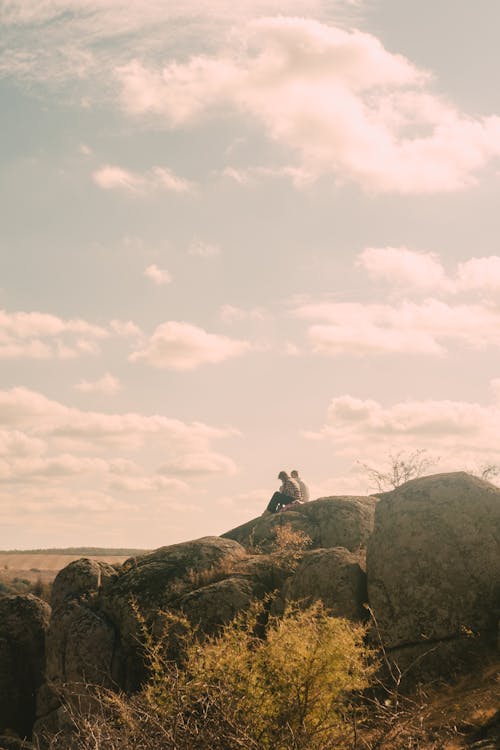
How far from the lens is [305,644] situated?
1107 cm

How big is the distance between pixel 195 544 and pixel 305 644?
467 inches

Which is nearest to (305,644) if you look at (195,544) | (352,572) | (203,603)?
(352,572)

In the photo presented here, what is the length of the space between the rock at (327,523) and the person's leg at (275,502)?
→ 0.87m

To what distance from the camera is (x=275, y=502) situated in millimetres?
27016

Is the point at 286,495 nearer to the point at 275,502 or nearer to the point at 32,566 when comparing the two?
the point at 275,502

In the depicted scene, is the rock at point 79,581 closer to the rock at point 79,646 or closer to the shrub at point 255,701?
the rock at point 79,646

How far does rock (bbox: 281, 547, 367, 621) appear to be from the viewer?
17.7 meters

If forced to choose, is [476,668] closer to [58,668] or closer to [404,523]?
[404,523]

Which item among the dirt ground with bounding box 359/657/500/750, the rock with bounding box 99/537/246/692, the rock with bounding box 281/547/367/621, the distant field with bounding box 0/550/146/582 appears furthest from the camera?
the distant field with bounding box 0/550/146/582

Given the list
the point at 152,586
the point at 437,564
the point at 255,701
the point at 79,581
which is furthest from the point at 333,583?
the point at 79,581

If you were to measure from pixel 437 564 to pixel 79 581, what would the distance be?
1140 centimetres

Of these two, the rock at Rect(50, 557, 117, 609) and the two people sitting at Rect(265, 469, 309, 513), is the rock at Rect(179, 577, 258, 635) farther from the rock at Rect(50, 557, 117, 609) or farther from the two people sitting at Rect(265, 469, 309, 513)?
the two people sitting at Rect(265, 469, 309, 513)

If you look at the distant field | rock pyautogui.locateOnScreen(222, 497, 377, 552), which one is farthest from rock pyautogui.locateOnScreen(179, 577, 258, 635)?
the distant field

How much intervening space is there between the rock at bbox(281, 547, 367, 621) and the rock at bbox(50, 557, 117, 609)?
6819 mm
